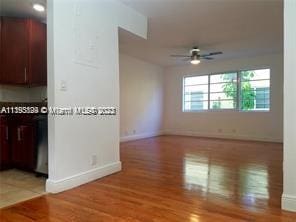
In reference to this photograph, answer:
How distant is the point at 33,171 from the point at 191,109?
5622mm

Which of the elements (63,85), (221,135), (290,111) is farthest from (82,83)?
(221,135)

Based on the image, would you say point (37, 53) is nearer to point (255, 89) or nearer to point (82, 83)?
point (82, 83)

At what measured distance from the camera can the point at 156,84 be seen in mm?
7840

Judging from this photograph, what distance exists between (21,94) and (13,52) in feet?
2.55

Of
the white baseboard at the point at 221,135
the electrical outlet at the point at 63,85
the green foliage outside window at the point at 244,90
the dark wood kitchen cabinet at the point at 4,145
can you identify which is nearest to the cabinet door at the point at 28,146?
the dark wood kitchen cabinet at the point at 4,145

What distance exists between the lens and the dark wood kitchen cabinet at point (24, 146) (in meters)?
3.15

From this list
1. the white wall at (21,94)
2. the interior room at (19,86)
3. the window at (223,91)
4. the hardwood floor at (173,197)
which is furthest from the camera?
the window at (223,91)

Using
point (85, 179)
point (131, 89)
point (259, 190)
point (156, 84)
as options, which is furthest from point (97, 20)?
point (156, 84)

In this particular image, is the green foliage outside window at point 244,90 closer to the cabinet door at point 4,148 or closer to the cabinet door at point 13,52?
the cabinet door at point 13,52

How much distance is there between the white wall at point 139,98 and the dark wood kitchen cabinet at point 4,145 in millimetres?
3142

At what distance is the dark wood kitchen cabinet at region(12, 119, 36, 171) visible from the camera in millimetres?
3152

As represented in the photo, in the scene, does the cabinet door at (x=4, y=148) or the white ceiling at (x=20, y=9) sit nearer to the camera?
the white ceiling at (x=20, y=9)

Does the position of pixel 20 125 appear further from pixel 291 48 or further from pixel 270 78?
pixel 270 78

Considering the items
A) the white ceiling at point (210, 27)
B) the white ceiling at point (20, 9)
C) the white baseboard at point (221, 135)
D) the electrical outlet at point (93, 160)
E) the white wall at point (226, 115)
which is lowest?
the white baseboard at point (221, 135)
